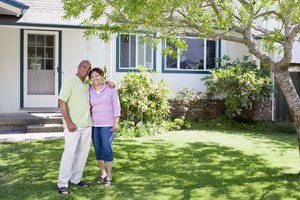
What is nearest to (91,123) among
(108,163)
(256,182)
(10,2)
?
(108,163)

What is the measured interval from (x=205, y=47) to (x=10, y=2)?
279 inches

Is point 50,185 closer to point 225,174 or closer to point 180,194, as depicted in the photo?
point 180,194

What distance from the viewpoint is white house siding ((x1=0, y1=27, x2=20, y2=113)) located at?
44.8 feet

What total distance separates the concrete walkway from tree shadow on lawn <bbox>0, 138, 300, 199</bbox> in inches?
23.5

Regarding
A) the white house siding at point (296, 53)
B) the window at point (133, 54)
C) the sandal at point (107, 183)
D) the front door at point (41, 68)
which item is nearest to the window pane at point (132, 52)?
the window at point (133, 54)

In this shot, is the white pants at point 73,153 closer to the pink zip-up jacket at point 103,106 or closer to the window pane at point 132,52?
the pink zip-up jacket at point 103,106

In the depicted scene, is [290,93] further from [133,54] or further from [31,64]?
[31,64]

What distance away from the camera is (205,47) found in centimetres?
1569

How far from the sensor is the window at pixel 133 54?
48.0ft

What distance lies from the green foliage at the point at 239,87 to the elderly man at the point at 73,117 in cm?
840

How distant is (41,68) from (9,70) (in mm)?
984

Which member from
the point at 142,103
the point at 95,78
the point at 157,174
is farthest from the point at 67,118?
the point at 142,103

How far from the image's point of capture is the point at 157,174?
7.55m

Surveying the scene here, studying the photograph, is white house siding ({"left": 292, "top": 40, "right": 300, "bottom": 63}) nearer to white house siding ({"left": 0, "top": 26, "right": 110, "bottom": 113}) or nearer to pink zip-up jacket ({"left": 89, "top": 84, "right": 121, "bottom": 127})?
white house siding ({"left": 0, "top": 26, "right": 110, "bottom": 113})
